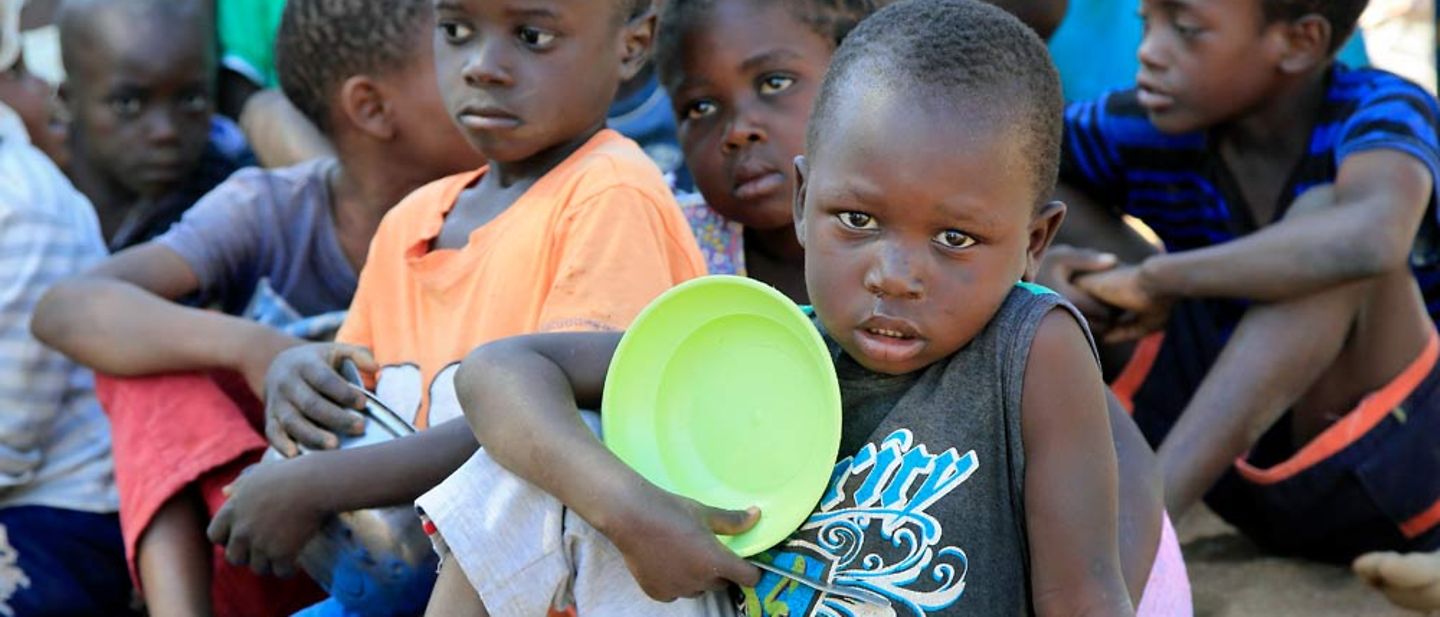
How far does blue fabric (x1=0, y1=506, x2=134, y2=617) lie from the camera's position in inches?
124

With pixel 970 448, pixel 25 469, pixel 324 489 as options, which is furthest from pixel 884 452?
pixel 25 469

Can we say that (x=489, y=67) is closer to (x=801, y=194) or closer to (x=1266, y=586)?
(x=801, y=194)

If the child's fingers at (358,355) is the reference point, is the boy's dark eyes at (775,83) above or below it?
above

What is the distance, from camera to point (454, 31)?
2.71 m

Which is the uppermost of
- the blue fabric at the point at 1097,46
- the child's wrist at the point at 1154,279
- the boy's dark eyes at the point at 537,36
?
the boy's dark eyes at the point at 537,36

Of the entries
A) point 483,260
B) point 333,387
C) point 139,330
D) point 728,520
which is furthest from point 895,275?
point 139,330

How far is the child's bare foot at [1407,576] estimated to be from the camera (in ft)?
9.11

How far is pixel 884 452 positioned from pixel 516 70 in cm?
100

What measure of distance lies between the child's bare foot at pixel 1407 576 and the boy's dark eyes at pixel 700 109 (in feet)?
4.49

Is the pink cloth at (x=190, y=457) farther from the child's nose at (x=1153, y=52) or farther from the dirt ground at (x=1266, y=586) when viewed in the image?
the child's nose at (x=1153, y=52)

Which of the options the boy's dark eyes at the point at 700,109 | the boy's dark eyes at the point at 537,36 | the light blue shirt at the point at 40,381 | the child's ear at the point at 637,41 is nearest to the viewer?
the boy's dark eyes at the point at 537,36

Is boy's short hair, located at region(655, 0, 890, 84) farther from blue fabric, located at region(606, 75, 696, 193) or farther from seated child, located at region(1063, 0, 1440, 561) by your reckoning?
blue fabric, located at region(606, 75, 696, 193)

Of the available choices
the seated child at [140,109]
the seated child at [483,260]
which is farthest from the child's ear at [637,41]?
the seated child at [140,109]

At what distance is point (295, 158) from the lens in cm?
430
